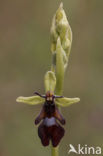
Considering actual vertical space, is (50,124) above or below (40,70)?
below

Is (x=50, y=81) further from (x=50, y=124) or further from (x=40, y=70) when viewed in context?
(x=40, y=70)

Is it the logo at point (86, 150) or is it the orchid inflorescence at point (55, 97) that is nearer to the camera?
the orchid inflorescence at point (55, 97)

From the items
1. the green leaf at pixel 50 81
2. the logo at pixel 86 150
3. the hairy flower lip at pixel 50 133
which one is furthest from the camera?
the logo at pixel 86 150

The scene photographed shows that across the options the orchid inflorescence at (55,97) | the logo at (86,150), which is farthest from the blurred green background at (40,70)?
the orchid inflorescence at (55,97)

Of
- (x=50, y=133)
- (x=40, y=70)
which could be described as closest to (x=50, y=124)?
(x=50, y=133)

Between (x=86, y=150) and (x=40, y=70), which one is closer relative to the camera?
(x=86, y=150)

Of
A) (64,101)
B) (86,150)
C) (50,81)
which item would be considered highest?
(50,81)

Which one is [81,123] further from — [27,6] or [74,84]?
[27,6]

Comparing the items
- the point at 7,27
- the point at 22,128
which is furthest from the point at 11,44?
the point at 22,128

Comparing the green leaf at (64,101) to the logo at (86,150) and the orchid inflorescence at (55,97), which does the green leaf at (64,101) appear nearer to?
the orchid inflorescence at (55,97)
